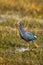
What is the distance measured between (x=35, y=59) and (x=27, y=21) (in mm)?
4186

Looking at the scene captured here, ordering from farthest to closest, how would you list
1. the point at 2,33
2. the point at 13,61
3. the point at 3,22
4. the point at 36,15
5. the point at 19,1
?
1. the point at 19,1
2. the point at 36,15
3. the point at 3,22
4. the point at 2,33
5. the point at 13,61

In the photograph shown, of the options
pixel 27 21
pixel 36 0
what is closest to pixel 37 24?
pixel 27 21

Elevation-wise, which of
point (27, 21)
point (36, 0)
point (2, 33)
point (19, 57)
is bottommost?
point (36, 0)

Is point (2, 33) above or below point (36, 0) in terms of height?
above

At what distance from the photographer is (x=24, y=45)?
9406 mm

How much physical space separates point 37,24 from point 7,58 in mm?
4088

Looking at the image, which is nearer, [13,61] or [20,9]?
[13,61]

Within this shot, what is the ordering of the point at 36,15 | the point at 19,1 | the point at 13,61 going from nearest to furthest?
the point at 13,61 → the point at 36,15 → the point at 19,1

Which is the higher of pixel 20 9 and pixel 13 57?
pixel 13 57

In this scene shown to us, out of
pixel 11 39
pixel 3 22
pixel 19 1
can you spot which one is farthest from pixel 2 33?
pixel 19 1

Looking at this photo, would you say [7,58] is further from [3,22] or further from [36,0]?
[36,0]

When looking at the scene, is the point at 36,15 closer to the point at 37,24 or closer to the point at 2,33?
the point at 37,24

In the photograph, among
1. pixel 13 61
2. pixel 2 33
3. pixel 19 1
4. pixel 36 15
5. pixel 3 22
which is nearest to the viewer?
pixel 13 61

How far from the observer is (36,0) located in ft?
57.1
